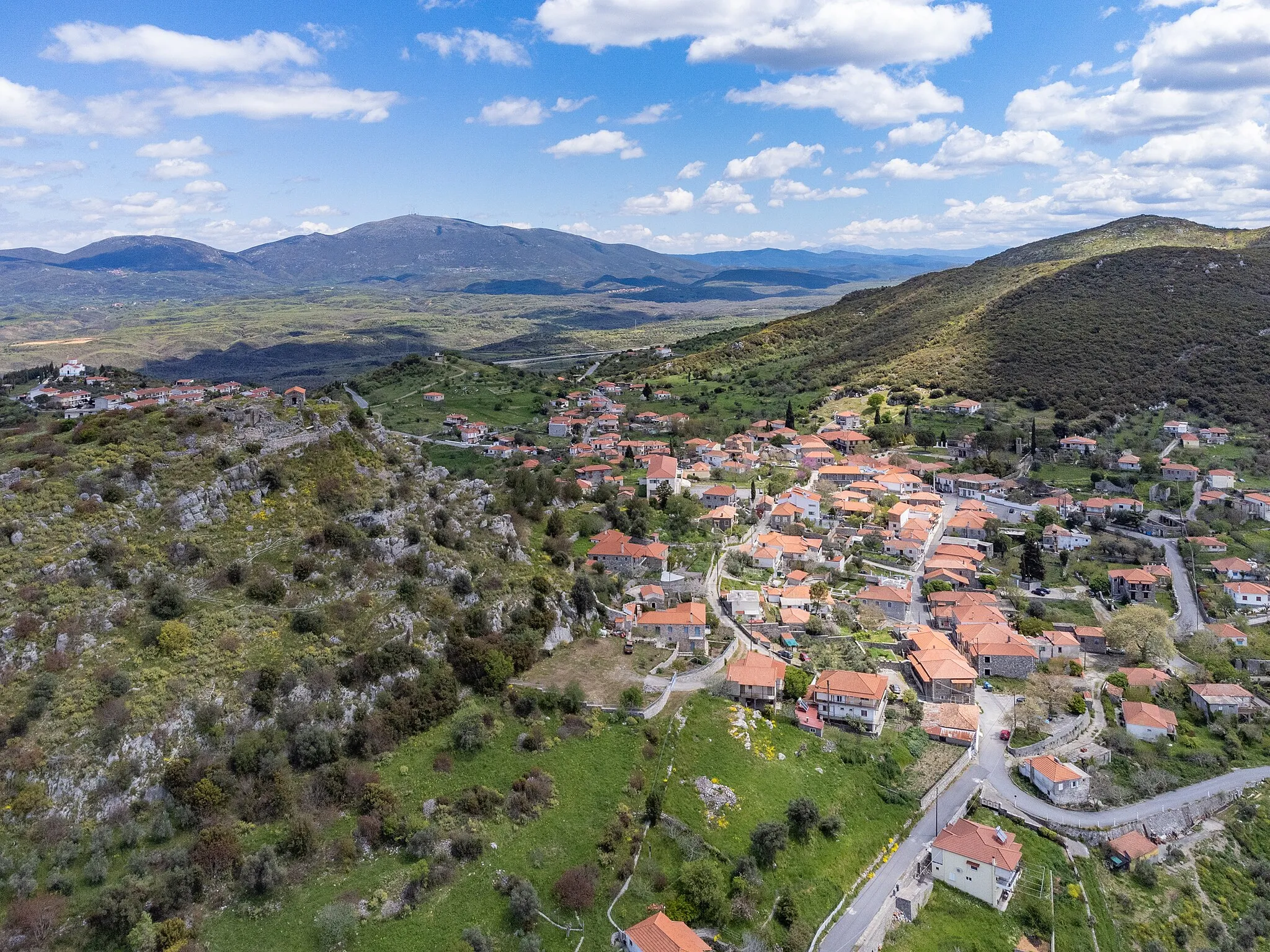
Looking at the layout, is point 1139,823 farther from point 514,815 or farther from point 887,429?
point 887,429

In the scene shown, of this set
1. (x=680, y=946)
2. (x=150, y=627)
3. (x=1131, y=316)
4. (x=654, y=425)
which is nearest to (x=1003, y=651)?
(x=680, y=946)

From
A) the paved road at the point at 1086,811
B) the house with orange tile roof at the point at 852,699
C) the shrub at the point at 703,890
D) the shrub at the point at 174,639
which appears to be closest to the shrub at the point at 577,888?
the shrub at the point at 703,890

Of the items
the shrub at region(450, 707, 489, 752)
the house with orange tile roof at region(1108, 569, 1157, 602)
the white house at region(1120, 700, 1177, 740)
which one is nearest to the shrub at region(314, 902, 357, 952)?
the shrub at region(450, 707, 489, 752)

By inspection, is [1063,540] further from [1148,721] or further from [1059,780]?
[1059,780]

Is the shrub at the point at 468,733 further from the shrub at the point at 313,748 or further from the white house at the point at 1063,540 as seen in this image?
the white house at the point at 1063,540

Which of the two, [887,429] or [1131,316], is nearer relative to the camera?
[887,429]

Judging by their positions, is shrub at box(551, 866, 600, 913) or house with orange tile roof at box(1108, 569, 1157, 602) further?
house with orange tile roof at box(1108, 569, 1157, 602)

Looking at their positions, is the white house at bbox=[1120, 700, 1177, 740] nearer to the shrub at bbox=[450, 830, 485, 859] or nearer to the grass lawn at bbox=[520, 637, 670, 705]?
the grass lawn at bbox=[520, 637, 670, 705]
